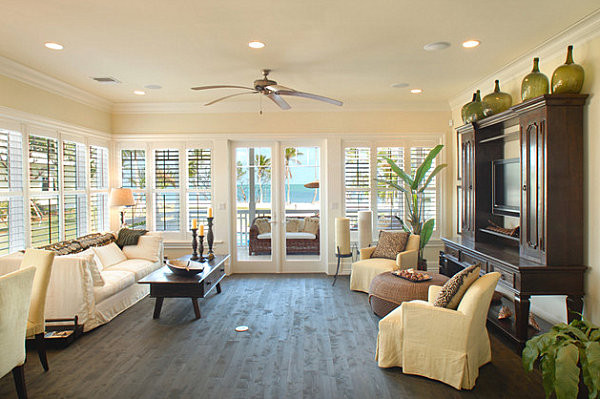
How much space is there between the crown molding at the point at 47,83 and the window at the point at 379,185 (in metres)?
3.85

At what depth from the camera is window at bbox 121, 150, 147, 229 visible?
21.1 feet

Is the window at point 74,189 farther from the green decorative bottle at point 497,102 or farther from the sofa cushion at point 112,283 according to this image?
the green decorative bottle at point 497,102

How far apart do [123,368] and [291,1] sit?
3.09m

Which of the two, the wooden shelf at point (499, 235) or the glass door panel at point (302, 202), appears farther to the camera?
the glass door panel at point (302, 202)

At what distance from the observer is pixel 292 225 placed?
21.8ft

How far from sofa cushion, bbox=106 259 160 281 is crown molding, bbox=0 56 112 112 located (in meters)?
2.29

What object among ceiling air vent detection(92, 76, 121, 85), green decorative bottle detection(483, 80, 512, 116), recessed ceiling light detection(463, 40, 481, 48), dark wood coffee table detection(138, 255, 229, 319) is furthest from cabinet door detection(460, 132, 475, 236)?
ceiling air vent detection(92, 76, 121, 85)

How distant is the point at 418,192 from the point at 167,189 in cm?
397

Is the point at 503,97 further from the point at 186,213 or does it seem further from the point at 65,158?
the point at 65,158

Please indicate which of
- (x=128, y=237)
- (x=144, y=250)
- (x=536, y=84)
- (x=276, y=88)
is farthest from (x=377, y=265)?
(x=128, y=237)

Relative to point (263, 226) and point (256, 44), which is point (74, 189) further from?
point (256, 44)

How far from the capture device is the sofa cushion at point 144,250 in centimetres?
552

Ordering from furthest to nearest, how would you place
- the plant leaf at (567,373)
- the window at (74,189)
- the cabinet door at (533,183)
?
the window at (74,189), the cabinet door at (533,183), the plant leaf at (567,373)

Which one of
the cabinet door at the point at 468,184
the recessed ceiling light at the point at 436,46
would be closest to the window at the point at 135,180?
the recessed ceiling light at the point at 436,46
